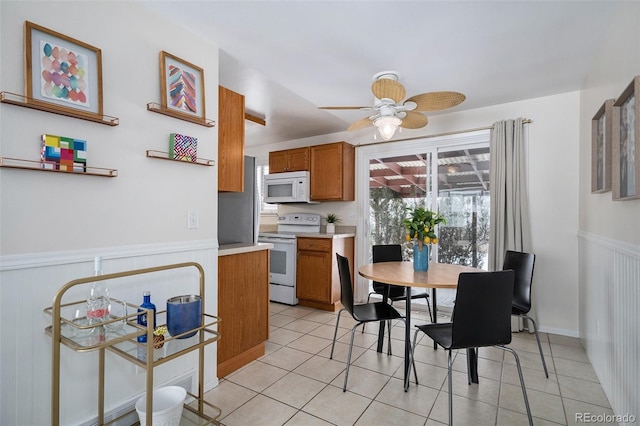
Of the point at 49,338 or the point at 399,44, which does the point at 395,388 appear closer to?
the point at 49,338

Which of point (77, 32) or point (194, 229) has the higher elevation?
point (77, 32)

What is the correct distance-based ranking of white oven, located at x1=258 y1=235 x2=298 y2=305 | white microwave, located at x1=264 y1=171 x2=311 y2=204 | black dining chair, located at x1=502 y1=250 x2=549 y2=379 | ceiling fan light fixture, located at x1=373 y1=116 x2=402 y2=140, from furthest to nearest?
white microwave, located at x1=264 y1=171 x2=311 y2=204 → white oven, located at x1=258 y1=235 x2=298 y2=305 → black dining chair, located at x1=502 y1=250 x2=549 y2=379 → ceiling fan light fixture, located at x1=373 y1=116 x2=402 y2=140

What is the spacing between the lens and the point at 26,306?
1348mm

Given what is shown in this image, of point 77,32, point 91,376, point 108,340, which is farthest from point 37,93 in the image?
point 91,376

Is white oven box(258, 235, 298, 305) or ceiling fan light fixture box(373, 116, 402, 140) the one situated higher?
ceiling fan light fixture box(373, 116, 402, 140)

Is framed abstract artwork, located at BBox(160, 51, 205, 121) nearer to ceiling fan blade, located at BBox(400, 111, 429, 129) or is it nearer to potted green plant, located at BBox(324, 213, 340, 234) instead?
ceiling fan blade, located at BBox(400, 111, 429, 129)

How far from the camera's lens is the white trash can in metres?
1.48

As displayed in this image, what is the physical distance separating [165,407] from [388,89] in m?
2.32

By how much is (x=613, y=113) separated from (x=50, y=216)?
120 inches

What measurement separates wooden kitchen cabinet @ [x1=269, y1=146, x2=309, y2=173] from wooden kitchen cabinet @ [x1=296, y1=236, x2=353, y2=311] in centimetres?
112

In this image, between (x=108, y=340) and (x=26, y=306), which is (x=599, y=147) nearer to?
(x=108, y=340)

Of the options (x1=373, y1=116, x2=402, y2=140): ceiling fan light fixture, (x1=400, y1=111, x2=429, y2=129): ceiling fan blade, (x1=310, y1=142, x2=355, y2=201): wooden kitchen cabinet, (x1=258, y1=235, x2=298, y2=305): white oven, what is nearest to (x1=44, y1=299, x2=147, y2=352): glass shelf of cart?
(x1=373, y1=116, x2=402, y2=140): ceiling fan light fixture

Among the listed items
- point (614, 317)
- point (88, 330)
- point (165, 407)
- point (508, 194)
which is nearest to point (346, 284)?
point (165, 407)

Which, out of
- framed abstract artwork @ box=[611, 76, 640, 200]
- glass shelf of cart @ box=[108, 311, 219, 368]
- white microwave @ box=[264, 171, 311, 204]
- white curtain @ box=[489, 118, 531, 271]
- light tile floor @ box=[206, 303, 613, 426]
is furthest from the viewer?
white microwave @ box=[264, 171, 311, 204]
